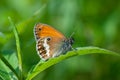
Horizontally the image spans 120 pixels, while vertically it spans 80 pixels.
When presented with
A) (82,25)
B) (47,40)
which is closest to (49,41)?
(47,40)

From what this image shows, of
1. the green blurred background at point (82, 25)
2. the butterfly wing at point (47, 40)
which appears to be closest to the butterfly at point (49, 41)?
the butterfly wing at point (47, 40)

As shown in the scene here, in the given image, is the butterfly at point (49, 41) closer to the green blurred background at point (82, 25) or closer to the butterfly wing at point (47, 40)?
the butterfly wing at point (47, 40)

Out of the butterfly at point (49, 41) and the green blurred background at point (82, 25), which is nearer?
the butterfly at point (49, 41)

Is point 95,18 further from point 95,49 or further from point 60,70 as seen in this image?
point 95,49

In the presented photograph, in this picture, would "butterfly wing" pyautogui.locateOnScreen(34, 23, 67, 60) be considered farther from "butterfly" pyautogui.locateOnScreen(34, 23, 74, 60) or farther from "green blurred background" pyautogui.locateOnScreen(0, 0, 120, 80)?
"green blurred background" pyautogui.locateOnScreen(0, 0, 120, 80)

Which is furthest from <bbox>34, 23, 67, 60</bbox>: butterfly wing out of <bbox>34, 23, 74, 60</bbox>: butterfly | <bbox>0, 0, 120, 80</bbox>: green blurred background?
<bbox>0, 0, 120, 80</bbox>: green blurred background
